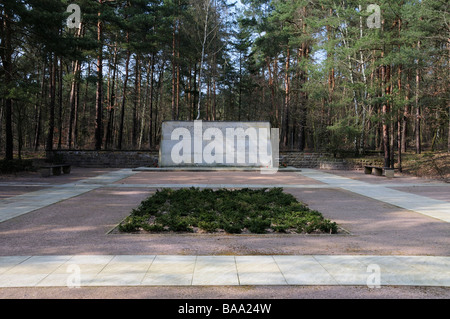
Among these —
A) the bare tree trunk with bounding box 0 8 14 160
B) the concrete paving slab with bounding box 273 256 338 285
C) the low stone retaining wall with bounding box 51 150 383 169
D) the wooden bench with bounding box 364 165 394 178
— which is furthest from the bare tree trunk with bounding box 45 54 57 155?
the concrete paving slab with bounding box 273 256 338 285

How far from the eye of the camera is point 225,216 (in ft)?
23.5

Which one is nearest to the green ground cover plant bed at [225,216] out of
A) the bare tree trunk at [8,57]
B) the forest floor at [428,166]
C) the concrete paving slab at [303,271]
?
the concrete paving slab at [303,271]

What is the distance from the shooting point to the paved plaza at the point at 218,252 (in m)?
3.97

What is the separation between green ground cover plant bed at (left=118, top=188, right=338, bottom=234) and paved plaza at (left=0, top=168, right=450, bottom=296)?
294 mm

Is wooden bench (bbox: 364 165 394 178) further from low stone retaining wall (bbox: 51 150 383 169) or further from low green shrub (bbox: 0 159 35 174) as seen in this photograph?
low green shrub (bbox: 0 159 35 174)

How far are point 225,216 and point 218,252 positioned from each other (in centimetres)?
207

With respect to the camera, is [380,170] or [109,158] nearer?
[380,170]

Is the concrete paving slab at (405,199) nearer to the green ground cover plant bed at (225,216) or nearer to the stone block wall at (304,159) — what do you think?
the green ground cover plant bed at (225,216)

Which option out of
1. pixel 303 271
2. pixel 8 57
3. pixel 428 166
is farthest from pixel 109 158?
pixel 428 166

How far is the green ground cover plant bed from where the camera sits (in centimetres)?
636

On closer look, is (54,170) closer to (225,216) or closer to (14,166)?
(14,166)

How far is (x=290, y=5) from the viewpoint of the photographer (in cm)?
2461
